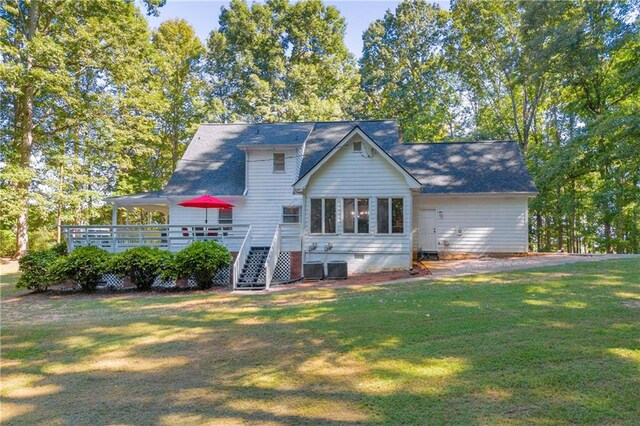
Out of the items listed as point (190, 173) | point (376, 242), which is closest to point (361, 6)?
point (190, 173)

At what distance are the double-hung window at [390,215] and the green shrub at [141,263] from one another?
307 inches

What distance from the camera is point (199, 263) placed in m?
12.0

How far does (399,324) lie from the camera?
6.64 m

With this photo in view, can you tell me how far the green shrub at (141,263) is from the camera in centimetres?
1216

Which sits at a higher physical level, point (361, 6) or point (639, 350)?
point (361, 6)

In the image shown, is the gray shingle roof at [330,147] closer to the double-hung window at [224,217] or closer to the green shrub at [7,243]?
the double-hung window at [224,217]

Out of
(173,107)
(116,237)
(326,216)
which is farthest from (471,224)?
(173,107)

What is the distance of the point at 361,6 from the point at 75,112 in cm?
1953

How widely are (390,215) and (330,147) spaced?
5636 mm

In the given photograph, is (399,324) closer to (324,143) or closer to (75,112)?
(324,143)

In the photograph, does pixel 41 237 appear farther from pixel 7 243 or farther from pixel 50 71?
pixel 50 71

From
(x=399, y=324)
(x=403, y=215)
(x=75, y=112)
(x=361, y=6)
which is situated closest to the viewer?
(x=399, y=324)

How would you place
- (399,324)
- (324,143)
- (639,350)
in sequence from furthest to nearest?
(324,143), (399,324), (639,350)

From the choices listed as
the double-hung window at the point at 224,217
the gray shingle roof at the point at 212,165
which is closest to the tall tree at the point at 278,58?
the gray shingle roof at the point at 212,165
